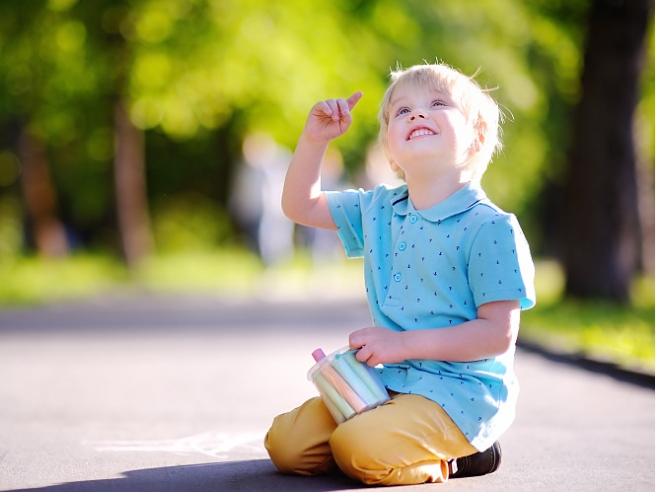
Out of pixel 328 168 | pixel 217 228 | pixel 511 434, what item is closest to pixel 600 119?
pixel 328 168

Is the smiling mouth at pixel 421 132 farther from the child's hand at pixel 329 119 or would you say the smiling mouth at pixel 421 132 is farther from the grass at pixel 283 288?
the grass at pixel 283 288

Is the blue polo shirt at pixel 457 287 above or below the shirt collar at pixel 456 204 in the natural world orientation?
below

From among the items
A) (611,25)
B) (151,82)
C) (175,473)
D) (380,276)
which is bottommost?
(175,473)

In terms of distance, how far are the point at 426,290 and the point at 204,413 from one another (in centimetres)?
241

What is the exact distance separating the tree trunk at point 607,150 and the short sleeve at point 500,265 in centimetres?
991

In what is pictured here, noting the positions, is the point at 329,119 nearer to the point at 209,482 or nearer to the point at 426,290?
the point at 426,290

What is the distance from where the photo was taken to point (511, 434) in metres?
5.78

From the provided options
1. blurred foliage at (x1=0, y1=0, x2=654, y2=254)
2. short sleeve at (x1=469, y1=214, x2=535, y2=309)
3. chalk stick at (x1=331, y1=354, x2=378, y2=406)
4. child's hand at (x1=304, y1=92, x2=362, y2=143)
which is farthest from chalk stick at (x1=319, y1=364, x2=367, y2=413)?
blurred foliage at (x1=0, y1=0, x2=654, y2=254)

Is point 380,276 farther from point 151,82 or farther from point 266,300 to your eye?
point 151,82

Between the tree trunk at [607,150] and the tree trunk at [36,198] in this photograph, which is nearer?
the tree trunk at [607,150]

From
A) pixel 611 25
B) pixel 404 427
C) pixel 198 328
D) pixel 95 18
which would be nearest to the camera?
pixel 404 427

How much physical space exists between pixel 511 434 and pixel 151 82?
45.5ft

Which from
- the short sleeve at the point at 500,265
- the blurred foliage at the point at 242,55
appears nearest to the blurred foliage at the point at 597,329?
the blurred foliage at the point at 242,55

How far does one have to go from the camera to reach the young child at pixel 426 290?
420 centimetres
